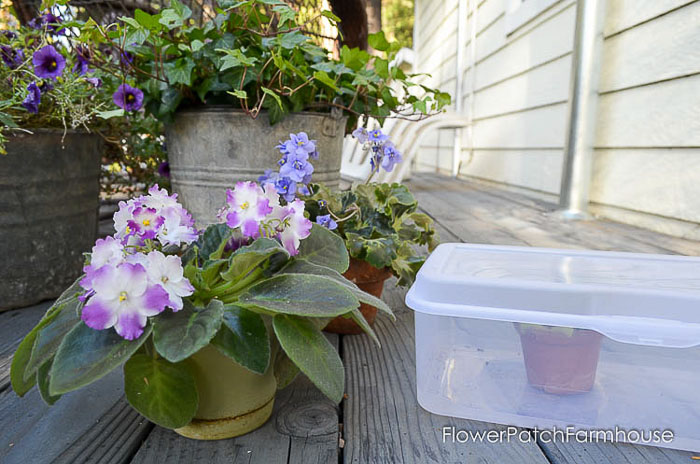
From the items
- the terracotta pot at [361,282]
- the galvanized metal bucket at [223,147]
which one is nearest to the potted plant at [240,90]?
the galvanized metal bucket at [223,147]

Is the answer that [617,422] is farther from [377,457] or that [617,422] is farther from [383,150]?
[383,150]

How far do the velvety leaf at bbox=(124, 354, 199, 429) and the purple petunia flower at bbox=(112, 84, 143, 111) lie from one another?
792 mm

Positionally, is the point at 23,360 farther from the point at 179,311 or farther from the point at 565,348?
the point at 565,348

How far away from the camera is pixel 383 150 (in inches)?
47.3

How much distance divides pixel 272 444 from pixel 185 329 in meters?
0.23

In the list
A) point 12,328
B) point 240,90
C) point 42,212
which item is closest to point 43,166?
point 42,212

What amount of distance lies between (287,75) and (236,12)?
20 cm

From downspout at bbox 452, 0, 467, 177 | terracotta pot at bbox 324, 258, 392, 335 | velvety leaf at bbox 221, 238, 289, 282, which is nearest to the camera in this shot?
velvety leaf at bbox 221, 238, 289, 282

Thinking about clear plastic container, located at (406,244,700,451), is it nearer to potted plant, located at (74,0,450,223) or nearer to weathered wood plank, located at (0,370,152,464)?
weathered wood plank, located at (0,370,152,464)

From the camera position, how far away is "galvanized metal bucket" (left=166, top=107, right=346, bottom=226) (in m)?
1.32

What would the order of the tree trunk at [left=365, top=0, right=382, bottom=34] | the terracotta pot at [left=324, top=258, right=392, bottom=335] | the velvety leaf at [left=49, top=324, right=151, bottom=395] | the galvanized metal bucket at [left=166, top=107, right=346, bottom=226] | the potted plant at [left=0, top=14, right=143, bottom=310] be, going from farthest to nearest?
1. the tree trunk at [left=365, top=0, right=382, bottom=34]
2. the galvanized metal bucket at [left=166, top=107, right=346, bottom=226]
3. the potted plant at [left=0, top=14, right=143, bottom=310]
4. the terracotta pot at [left=324, top=258, right=392, bottom=335]
5. the velvety leaf at [left=49, top=324, right=151, bottom=395]

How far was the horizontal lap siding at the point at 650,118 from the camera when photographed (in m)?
1.78

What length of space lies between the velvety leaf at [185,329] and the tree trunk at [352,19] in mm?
1803

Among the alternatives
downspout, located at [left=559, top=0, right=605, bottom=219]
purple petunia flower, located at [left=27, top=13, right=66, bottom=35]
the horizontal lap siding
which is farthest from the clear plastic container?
downspout, located at [left=559, top=0, right=605, bottom=219]
